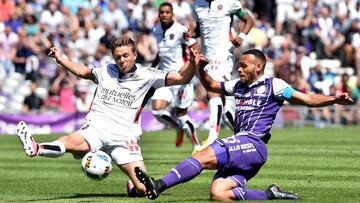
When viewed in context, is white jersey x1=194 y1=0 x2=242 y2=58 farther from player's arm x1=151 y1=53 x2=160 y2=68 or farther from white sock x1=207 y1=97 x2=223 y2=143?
player's arm x1=151 y1=53 x2=160 y2=68

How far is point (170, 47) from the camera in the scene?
19.0m

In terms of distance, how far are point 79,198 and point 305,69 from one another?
2074 cm

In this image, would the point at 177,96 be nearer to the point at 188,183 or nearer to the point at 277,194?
the point at 188,183

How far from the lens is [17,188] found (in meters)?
12.5

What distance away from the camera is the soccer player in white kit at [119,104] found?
1121 centimetres

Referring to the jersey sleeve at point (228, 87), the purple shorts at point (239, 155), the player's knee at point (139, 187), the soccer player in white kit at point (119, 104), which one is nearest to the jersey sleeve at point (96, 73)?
the soccer player in white kit at point (119, 104)

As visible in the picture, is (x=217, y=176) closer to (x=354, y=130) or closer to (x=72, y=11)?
(x=354, y=130)

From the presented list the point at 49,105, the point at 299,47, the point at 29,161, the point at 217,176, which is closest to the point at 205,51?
the point at 29,161

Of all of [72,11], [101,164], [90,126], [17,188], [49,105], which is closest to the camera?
[101,164]

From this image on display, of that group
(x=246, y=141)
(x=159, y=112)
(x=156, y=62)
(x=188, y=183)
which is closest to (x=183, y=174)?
(x=246, y=141)

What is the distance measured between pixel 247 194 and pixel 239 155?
1.37 ft

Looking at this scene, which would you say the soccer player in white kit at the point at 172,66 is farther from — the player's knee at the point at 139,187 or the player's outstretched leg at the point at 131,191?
the player's knee at the point at 139,187

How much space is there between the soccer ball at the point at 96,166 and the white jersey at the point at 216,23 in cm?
739

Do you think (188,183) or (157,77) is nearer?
(157,77)
